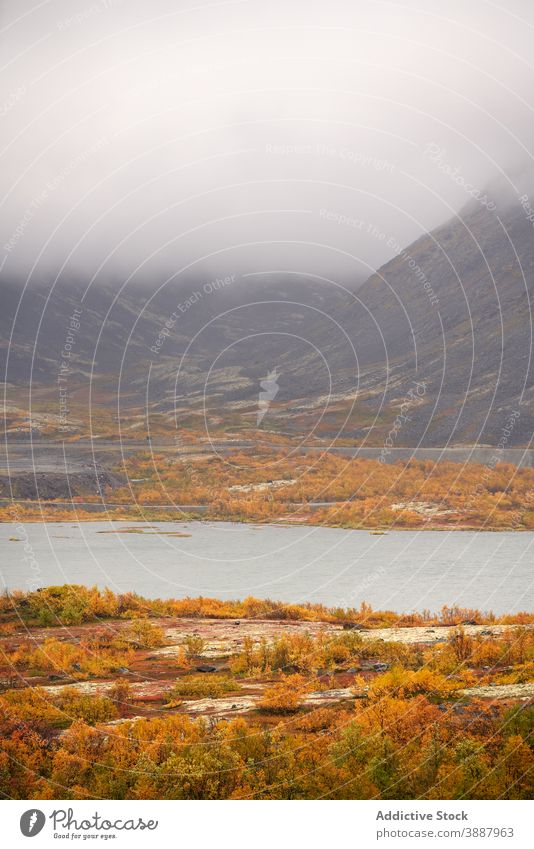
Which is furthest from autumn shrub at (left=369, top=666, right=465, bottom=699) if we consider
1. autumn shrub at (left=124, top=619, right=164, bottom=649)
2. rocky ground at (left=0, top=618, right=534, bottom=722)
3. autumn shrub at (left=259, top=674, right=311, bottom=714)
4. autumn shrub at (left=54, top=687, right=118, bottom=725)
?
autumn shrub at (left=124, top=619, right=164, bottom=649)

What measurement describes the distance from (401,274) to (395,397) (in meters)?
56.2

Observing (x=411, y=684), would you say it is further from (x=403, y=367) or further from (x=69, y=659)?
(x=403, y=367)

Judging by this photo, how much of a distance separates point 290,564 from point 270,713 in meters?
19.8

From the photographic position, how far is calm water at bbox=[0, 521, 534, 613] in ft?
83.8

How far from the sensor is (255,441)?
3238 inches

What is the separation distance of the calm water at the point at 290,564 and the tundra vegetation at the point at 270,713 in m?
7.15

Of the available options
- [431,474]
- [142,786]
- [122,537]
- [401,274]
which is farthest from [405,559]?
[401,274]

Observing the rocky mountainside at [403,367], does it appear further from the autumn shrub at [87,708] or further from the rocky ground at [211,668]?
the autumn shrub at [87,708]

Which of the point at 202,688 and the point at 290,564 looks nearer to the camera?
the point at 202,688

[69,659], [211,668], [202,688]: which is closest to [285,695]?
[202,688]

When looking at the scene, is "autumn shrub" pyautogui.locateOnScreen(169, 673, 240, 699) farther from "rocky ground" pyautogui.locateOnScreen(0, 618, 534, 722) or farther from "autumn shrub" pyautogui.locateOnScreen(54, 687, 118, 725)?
"autumn shrub" pyautogui.locateOnScreen(54, 687, 118, 725)

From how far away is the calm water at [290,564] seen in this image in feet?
83.8

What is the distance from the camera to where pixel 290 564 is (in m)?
32.9
